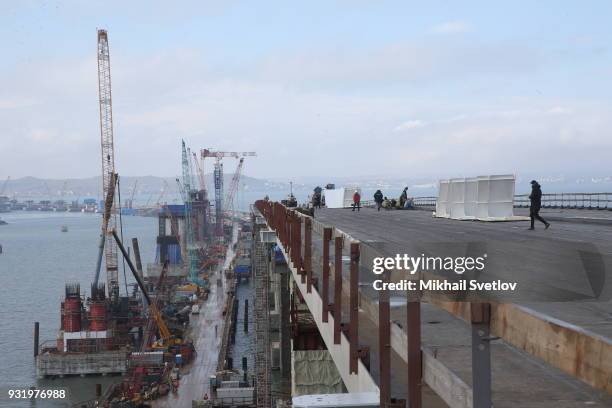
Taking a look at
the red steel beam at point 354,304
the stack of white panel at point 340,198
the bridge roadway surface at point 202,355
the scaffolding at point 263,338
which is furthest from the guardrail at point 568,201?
the red steel beam at point 354,304

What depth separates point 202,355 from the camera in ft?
223

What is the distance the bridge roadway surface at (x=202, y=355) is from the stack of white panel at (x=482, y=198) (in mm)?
25912

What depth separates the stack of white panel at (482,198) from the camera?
2834 centimetres

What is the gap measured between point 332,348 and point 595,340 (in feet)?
25.6

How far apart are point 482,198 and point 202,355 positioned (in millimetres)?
43458

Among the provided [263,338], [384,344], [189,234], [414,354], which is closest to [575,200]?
[263,338]

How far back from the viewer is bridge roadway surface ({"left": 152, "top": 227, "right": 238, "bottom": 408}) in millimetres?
52406

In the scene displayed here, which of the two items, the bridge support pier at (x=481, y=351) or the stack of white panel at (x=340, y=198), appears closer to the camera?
the bridge support pier at (x=481, y=351)

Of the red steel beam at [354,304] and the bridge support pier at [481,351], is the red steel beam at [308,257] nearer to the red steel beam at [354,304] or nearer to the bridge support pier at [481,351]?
the red steel beam at [354,304]

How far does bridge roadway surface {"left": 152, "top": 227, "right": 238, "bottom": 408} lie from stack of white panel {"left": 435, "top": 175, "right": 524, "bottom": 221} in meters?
25.9

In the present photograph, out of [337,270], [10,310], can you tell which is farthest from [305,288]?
[10,310]

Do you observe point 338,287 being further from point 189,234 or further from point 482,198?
point 189,234

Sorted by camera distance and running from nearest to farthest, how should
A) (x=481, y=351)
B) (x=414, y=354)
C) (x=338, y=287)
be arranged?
(x=481, y=351) < (x=414, y=354) < (x=338, y=287)

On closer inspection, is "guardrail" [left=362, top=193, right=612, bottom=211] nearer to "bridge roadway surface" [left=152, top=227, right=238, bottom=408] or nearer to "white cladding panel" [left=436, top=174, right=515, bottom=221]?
"white cladding panel" [left=436, top=174, right=515, bottom=221]
